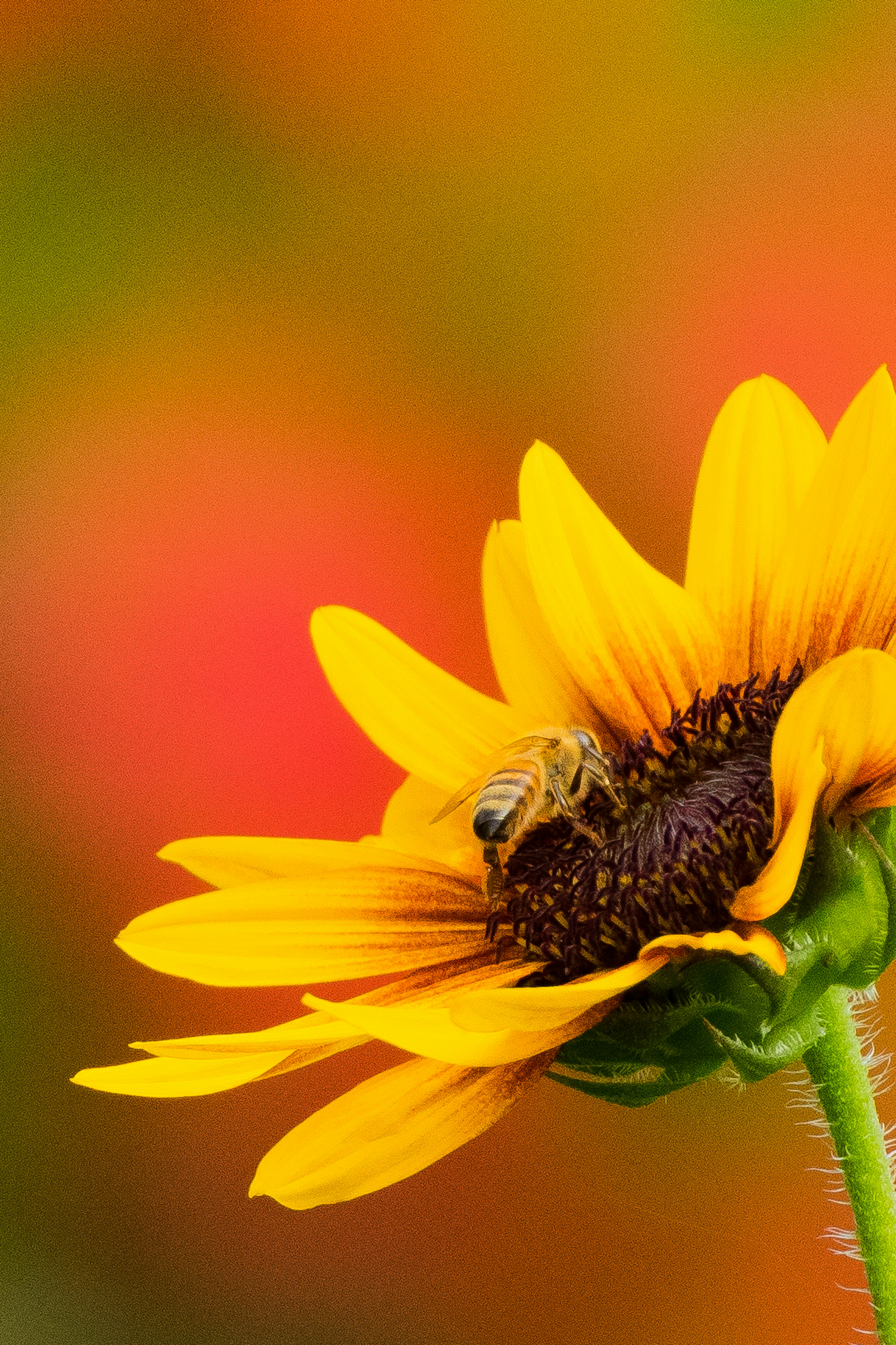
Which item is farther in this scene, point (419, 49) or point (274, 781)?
point (419, 49)

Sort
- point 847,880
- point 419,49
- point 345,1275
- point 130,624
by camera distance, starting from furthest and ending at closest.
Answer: point 419,49, point 130,624, point 345,1275, point 847,880

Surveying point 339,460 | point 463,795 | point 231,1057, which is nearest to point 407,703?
point 463,795

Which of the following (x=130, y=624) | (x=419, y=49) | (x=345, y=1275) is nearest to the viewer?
(x=345, y=1275)

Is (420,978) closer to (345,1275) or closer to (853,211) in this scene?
(345,1275)

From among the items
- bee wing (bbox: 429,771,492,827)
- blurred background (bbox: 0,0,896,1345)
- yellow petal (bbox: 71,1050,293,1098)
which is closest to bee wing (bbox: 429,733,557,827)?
bee wing (bbox: 429,771,492,827)

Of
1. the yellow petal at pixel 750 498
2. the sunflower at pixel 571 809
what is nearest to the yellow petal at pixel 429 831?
the sunflower at pixel 571 809

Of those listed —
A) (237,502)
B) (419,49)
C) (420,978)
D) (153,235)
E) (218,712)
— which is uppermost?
(419,49)

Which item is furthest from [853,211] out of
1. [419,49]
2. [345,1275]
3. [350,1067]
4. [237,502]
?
[345,1275]

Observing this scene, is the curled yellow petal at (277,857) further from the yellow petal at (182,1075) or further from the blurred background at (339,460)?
the blurred background at (339,460)
